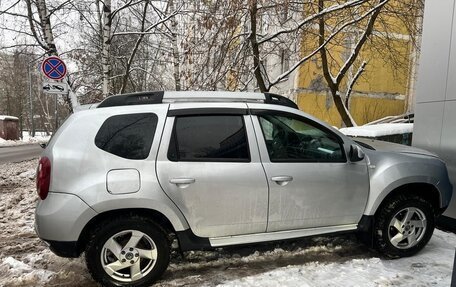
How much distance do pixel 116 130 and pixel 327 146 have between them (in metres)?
2.17

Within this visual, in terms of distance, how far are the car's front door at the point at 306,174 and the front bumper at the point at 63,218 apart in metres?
1.75

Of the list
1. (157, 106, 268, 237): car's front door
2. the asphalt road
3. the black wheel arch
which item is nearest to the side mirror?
(157, 106, 268, 237): car's front door

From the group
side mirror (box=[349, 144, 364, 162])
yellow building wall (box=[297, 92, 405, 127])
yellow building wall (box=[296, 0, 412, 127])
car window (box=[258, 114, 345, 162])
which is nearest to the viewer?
car window (box=[258, 114, 345, 162])

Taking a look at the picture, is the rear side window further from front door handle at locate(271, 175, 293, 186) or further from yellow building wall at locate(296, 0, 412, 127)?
yellow building wall at locate(296, 0, 412, 127)

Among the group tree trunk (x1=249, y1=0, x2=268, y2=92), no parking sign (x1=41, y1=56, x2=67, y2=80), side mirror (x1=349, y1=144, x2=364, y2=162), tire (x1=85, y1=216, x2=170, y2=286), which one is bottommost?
tire (x1=85, y1=216, x2=170, y2=286)

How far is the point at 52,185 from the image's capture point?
3.37m

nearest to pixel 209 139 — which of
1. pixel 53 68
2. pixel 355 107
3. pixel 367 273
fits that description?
pixel 367 273

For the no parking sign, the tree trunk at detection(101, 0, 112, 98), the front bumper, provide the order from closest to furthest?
the front bumper
the no parking sign
the tree trunk at detection(101, 0, 112, 98)

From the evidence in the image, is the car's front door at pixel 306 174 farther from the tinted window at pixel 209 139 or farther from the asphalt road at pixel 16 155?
the asphalt road at pixel 16 155

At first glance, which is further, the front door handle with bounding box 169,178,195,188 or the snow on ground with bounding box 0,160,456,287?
the snow on ground with bounding box 0,160,456,287

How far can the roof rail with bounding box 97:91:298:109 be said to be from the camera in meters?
3.80

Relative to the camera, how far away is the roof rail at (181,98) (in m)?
3.80

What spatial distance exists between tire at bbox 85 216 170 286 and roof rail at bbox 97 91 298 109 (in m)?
1.13

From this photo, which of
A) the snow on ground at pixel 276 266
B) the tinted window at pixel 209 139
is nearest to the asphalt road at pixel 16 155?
the snow on ground at pixel 276 266
